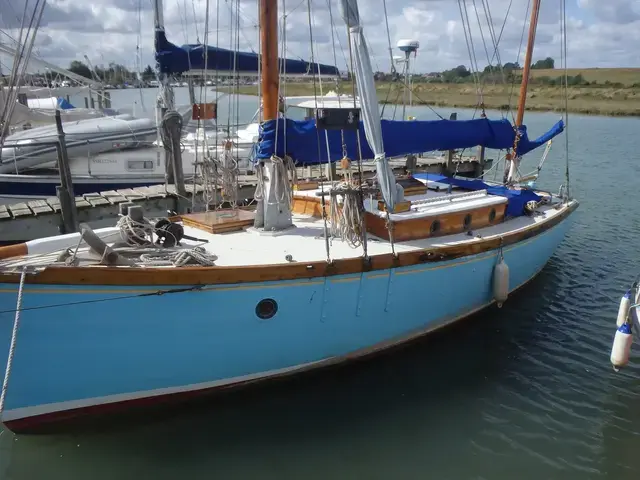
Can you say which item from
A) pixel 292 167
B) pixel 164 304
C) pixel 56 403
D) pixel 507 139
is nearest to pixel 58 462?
pixel 56 403

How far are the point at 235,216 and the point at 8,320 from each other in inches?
145

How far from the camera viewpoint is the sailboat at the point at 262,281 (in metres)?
5.88

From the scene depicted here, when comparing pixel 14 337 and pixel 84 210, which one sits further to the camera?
pixel 84 210

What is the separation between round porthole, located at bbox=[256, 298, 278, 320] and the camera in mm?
6699

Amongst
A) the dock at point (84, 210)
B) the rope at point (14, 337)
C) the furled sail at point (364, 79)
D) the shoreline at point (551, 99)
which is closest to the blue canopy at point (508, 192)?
the dock at point (84, 210)

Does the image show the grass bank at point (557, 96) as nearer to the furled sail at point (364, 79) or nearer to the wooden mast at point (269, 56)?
the wooden mast at point (269, 56)

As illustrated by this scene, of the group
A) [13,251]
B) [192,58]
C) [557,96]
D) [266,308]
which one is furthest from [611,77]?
[13,251]

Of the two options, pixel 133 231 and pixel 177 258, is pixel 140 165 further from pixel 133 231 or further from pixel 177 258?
pixel 177 258

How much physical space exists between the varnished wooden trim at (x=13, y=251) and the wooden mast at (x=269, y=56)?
3.50 metres

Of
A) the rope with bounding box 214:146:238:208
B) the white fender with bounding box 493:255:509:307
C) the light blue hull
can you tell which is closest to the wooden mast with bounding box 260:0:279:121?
the rope with bounding box 214:146:238:208

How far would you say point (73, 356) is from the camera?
5.96 metres

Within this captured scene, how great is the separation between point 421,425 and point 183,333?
326cm

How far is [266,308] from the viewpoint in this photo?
6.76 metres

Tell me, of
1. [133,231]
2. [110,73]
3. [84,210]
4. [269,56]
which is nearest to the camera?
[133,231]
